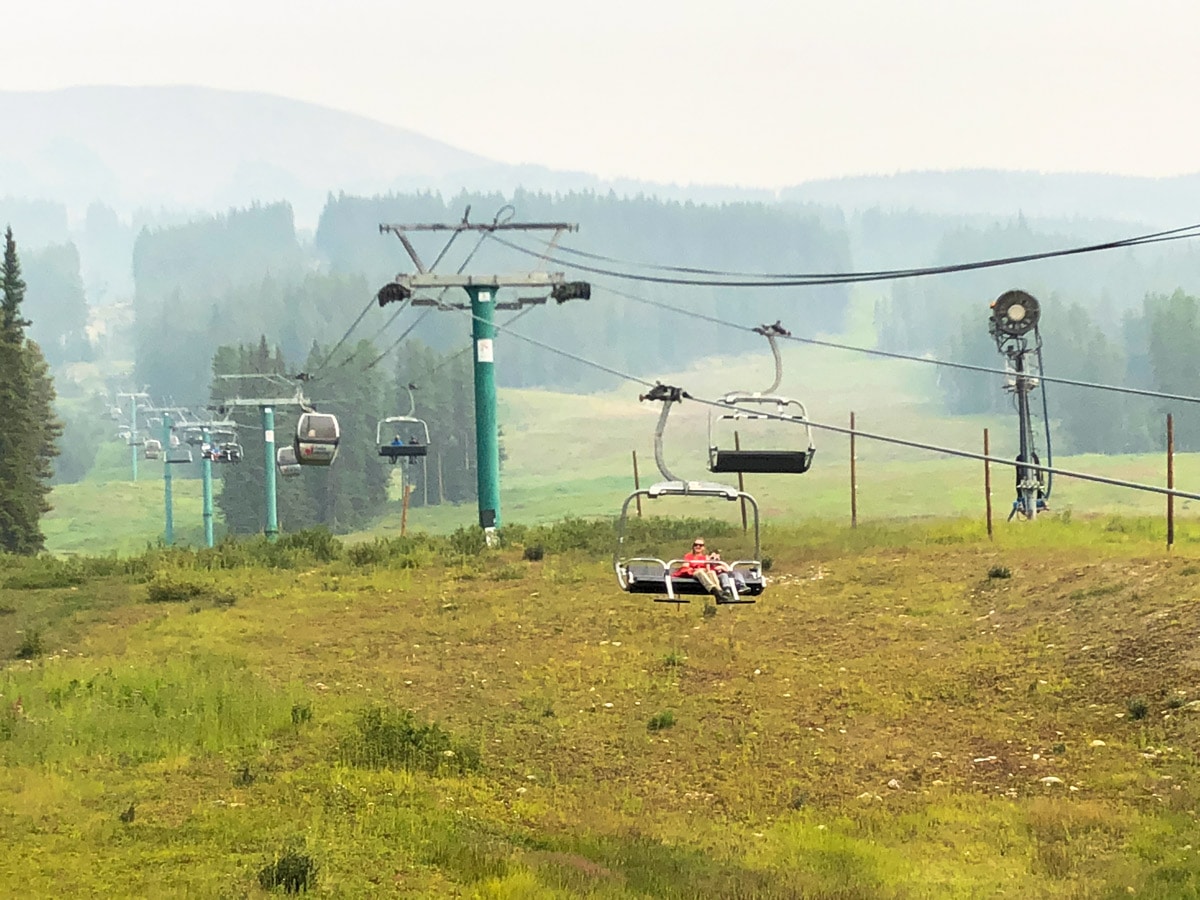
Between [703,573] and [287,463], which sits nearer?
[703,573]

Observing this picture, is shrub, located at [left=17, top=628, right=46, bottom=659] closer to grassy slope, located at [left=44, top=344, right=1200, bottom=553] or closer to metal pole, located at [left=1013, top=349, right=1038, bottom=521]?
metal pole, located at [left=1013, top=349, right=1038, bottom=521]

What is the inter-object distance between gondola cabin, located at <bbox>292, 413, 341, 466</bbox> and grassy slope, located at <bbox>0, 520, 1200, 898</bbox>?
311 inches

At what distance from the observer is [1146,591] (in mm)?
24953

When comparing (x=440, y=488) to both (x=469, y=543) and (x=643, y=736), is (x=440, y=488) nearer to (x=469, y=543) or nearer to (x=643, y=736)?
(x=469, y=543)

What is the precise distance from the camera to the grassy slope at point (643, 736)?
13.8 meters

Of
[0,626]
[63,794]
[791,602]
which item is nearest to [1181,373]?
[791,602]

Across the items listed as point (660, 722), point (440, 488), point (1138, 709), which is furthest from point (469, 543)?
point (440, 488)

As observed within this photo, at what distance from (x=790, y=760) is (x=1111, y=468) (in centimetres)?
8954

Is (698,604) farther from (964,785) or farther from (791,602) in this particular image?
(964,785)

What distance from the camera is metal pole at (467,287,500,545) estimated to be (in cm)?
3819

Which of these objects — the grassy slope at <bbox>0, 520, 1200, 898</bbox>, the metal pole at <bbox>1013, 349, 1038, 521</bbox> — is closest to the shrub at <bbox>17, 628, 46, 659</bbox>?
the grassy slope at <bbox>0, 520, 1200, 898</bbox>

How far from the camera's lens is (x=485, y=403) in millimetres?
38812

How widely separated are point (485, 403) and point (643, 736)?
20.1 m

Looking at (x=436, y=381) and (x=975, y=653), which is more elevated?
(x=436, y=381)
